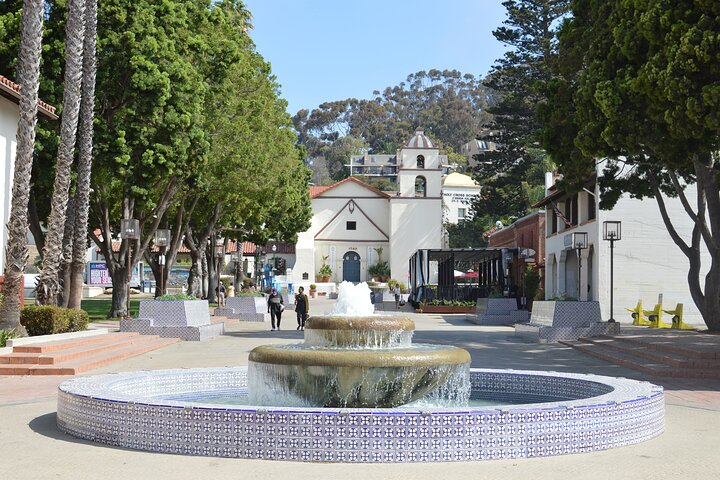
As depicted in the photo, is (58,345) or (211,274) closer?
(58,345)

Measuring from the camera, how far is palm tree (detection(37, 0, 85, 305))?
75.0ft

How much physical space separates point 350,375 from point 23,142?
1313cm

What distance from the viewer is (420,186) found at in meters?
87.2

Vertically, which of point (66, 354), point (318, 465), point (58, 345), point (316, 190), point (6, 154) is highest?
point (316, 190)

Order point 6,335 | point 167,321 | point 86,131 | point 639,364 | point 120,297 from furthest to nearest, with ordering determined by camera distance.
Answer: point 120,297 → point 167,321 → point 86,131 → point 6,335 → point 639,364

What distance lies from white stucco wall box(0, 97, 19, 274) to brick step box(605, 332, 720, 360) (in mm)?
16501

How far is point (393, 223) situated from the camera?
3401 inches

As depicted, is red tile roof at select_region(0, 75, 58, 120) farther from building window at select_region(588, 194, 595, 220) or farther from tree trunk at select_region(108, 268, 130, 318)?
building window at select_region(588, 194, 595, 220)

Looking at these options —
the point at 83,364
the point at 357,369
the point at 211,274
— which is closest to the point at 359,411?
the point at 357,369

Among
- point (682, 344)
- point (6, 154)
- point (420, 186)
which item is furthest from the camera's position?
point (420, 186)

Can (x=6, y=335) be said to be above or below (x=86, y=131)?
below

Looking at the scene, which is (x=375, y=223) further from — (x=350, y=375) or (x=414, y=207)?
(x=350, y=375)

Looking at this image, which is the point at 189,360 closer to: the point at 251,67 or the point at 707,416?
the point at 707,416

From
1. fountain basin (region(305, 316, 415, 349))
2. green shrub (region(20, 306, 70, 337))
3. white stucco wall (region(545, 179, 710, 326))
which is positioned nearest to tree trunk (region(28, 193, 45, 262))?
green shrub (region(20, 306, 70, 337))
